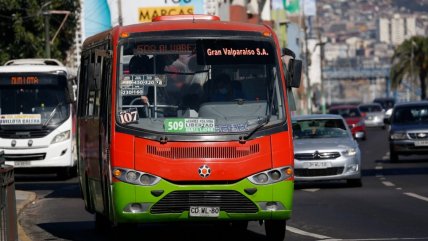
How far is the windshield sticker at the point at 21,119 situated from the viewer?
33.9 meters

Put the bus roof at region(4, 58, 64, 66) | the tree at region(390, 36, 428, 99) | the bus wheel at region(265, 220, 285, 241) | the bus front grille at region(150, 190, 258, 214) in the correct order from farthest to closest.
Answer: the tree at region(390, 36, 428, 99) < the bus roof at region(4, 58, 64, 66) < the bus wheel at region(265, 220, 285, 241) < the bus front grille at region(150, 190, 258, 214)

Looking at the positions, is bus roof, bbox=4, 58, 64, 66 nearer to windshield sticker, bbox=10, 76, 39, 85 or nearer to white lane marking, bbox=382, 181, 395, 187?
windshield sticker, bbox=10, 76, 39, 85

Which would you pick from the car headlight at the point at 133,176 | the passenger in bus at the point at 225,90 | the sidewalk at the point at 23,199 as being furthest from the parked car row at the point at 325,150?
the car headlight at the point at 133,176

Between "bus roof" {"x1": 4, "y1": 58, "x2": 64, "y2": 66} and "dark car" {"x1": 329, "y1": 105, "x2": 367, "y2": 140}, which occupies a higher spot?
"bus roof" {"x1": 4, "y1": 58, "x2": 64, "y2": 66}

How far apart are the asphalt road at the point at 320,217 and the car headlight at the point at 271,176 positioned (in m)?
1.30

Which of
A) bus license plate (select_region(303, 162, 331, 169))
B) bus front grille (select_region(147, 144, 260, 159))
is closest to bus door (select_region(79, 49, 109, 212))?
bus front grille (select_region(147, 144, 260, 159))

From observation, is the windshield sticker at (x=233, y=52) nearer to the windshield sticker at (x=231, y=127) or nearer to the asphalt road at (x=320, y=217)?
the windshield sticker at (x=231, y=127)

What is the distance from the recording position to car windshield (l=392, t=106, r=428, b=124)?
3834cm

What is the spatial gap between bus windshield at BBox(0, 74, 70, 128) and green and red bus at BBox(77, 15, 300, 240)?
17652 mm

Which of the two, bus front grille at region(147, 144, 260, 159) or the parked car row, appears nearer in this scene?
bus front grille at region(147, 144, 260, 159)

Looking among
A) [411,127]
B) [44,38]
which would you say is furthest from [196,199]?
[44,38]

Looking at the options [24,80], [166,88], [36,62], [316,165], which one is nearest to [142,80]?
[166,88]

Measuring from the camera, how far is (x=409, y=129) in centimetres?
3766

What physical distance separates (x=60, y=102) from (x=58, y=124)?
1.81 feet
